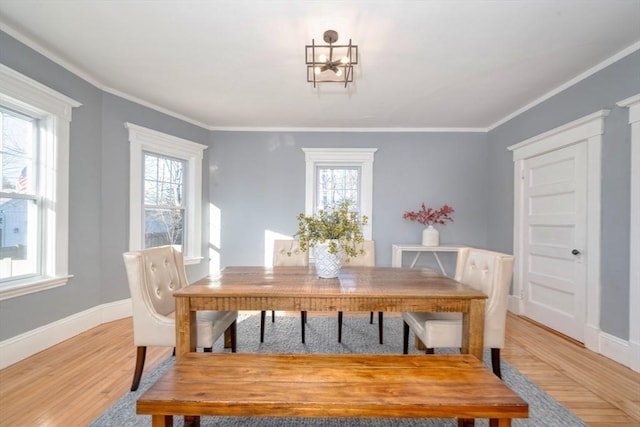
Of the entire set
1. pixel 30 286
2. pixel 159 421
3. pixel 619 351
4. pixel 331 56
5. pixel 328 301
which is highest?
pixel 331 56

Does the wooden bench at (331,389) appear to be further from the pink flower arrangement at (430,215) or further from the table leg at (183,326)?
the pink flower arrangement at (430,215)

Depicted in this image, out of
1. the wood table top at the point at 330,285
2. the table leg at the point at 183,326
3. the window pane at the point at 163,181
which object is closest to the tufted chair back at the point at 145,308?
the table leg at the point at 183,326

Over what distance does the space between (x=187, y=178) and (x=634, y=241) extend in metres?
4.77

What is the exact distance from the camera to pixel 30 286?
7.66 feet

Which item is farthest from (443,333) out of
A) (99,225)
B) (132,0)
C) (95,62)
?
(95,62)

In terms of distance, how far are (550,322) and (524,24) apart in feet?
9.38

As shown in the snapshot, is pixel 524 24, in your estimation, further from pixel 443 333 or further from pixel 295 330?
pixel 295 330

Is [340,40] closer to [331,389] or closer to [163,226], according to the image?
[331,389]

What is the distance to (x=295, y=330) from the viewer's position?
2988 millimetres

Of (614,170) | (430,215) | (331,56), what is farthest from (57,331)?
(614,170)

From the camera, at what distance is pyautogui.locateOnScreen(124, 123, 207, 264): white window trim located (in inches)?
134

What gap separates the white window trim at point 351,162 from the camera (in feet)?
14.2

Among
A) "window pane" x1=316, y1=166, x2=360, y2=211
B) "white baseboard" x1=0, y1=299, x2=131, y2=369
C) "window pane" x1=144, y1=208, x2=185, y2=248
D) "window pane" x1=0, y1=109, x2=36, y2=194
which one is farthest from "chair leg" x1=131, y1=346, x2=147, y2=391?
"window pane" x1=316, y1=166, x2=360, y2=211

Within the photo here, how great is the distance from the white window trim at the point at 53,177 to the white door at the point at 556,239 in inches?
188
